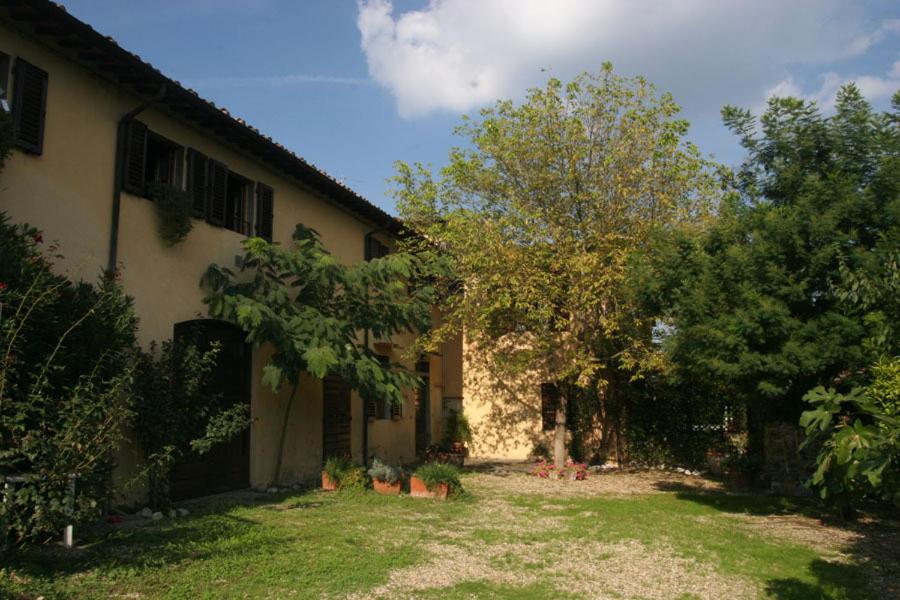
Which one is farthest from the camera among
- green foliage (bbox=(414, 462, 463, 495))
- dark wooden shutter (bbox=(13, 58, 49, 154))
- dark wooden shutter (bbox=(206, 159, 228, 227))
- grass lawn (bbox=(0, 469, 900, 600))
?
green foliage (bbox=(414, 462, 463, 495))

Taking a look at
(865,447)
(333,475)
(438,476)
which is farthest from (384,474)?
(865,447)

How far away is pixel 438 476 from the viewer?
38.9 ft

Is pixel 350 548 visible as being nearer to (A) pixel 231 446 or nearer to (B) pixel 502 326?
(A) pixel 231 446

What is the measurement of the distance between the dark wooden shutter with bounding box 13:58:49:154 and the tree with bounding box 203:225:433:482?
3.20m

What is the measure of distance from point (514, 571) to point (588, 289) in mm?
8031

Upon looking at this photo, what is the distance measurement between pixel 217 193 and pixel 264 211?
1381 millimetres

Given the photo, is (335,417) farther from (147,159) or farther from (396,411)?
(147,159)

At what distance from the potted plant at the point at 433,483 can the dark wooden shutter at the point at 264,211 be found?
4804 mm

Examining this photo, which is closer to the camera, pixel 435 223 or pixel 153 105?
pixel 153 105

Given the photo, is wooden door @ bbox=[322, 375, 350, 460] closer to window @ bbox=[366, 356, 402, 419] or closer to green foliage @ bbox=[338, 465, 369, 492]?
window @ bbox=[366, 356, 402, 419]

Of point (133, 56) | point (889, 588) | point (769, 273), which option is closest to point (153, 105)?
point (133, 56)

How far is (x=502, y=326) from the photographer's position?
16.7m

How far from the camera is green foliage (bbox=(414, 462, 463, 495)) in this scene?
1185 cm

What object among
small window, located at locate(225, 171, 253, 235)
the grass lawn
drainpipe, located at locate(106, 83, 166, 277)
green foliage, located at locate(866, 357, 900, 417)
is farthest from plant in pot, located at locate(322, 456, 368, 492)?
green foliage, located at locate(866, 357, 900, 417)
